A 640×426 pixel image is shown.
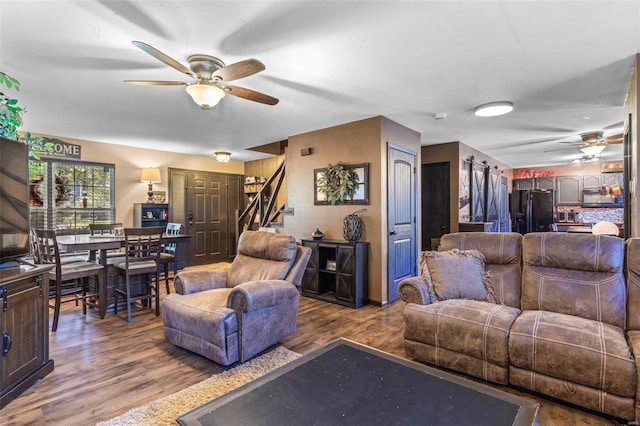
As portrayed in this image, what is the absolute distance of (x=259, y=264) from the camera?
10.8 ft

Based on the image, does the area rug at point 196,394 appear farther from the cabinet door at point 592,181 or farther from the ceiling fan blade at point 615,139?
the cabinet door at point 592,181

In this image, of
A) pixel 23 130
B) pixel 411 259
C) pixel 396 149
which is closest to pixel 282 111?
pixel 396 149

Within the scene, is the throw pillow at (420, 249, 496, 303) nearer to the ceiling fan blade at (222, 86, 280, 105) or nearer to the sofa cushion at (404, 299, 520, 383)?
the sofa cushion at (404, 299, 520, 383)

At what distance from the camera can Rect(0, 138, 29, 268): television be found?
2.40m

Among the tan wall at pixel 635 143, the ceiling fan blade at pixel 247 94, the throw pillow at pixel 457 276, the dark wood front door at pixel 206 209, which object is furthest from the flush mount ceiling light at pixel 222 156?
the tan wall at pixel 635 143

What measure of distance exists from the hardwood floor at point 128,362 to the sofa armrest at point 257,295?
1.65 ft

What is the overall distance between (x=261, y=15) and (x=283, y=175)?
14.3 ft

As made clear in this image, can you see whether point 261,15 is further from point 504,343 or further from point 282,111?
point 504,343

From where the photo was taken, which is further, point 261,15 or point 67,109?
point 67,109

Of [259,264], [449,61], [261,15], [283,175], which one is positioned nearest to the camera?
[261,15]

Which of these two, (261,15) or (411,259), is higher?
(261,15)

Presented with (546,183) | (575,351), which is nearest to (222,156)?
(575,351)

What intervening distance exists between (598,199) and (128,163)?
11.4 metres

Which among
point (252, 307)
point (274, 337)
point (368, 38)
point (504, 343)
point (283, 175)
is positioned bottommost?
point (274, 337)
